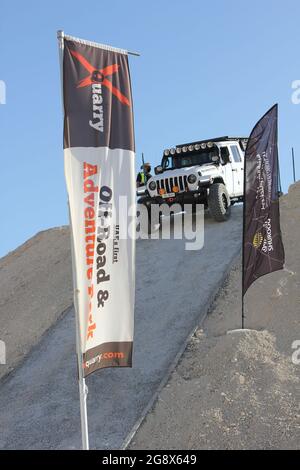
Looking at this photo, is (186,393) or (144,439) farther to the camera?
(186,393)

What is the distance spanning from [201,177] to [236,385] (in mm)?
9305

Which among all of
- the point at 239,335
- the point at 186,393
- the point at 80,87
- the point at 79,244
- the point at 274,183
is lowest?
the point at 186,393

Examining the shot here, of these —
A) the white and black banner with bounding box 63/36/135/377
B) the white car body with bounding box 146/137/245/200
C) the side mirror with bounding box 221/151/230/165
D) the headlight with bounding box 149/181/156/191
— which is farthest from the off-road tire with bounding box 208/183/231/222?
the white and black banner with bounding box 63/36/135/377

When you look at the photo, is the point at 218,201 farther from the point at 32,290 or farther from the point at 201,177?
the point at 32,290

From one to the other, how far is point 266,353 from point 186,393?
65.9 inches

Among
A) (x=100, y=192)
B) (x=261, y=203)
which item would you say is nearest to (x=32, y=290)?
(x=261, y=203)

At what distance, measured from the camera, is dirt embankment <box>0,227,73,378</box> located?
13930mm

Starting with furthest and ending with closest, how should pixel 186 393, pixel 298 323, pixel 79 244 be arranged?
1. pixel 298 323
2. pixel 186 393
3. pixel 79 244

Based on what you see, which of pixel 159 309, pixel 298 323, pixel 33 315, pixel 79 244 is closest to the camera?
pixel 79 244

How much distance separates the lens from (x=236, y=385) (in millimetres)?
9820

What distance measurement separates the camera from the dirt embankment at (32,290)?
13.9 m

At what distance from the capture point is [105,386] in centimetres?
1089

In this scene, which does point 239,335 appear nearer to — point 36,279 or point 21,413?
point 21,413
